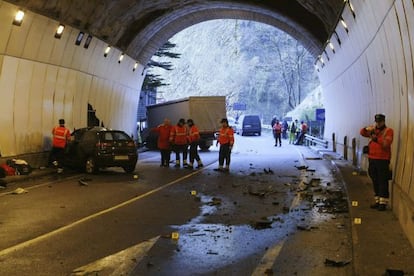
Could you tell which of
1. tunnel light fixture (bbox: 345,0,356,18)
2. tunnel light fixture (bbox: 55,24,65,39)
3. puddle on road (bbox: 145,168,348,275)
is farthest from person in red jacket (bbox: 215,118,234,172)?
puddle on road (bbox: 145,168,348,275)

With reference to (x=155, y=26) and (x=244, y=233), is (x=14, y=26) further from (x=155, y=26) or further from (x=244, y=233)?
(x=155, y=26)

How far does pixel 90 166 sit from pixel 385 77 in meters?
9.75

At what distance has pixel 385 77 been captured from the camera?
1252 cm

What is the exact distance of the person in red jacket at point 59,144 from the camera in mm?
18297

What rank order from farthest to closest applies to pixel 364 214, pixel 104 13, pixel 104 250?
pixel 104 13
pixel 364 214
pixel 104 250

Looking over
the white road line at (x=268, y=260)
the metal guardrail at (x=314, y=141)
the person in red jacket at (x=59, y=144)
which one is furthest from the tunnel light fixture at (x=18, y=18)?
the metal guardrail at (x=314, y=141)

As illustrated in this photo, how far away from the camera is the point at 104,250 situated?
732 centimetres

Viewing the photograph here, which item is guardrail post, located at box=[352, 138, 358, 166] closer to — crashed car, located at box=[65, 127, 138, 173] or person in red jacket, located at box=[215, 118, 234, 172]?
person in red jacket, located at box=[215, 118, 234, 172]

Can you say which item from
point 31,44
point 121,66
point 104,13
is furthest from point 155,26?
point 31,44

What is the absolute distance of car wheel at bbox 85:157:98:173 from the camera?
17606 millimetres

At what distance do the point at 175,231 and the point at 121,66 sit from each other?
65.4 ft

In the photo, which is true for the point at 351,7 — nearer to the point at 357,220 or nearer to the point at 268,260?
the point at 357,220

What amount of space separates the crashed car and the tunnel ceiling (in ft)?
14.0

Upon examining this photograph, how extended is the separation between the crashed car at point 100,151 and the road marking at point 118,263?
1016 centimetres
